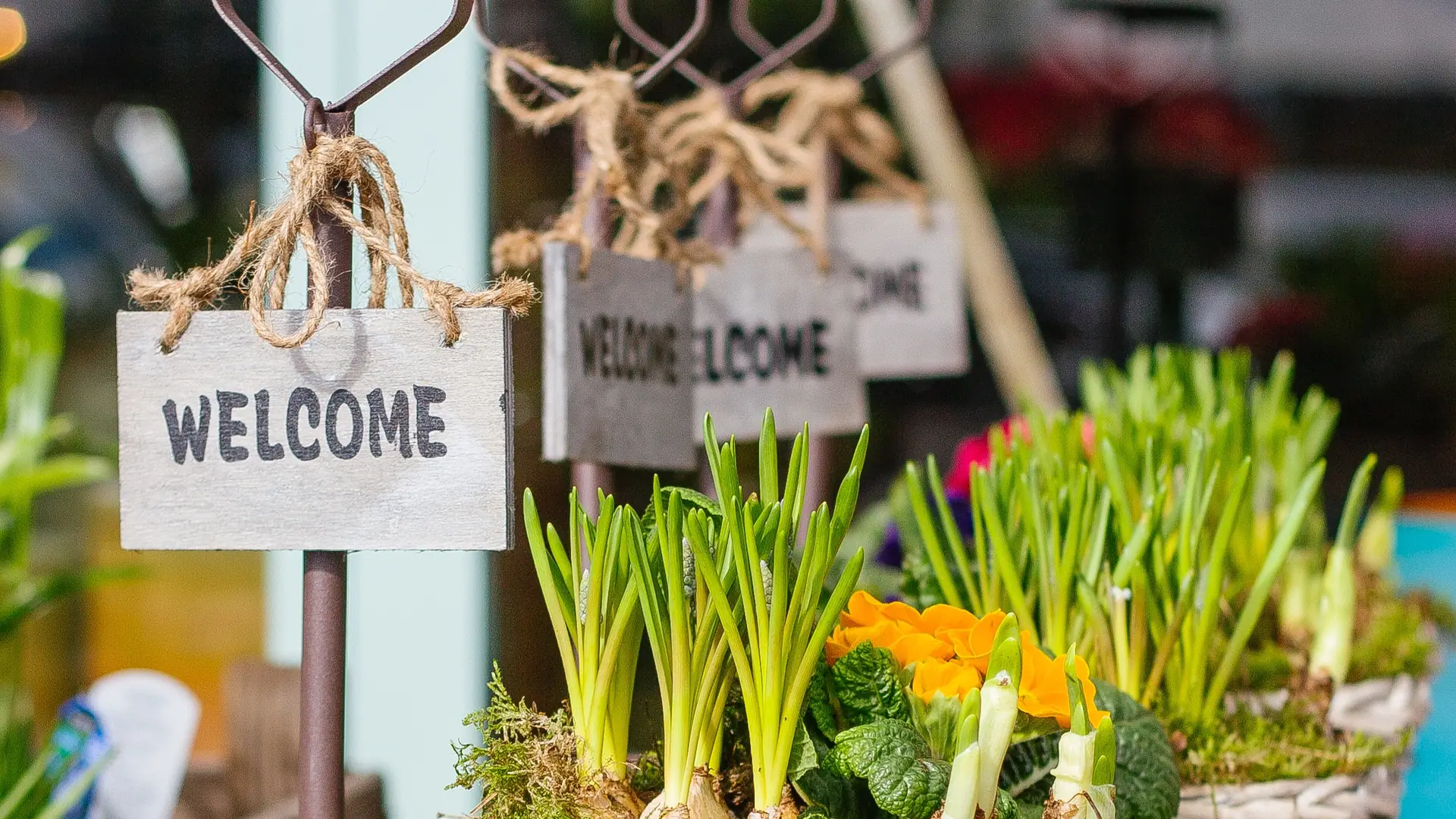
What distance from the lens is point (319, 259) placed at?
59 cm

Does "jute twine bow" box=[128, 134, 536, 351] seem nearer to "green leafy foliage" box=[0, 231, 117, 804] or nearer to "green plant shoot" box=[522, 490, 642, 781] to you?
"green plant shoot" box=[522, 490, 642, 781]

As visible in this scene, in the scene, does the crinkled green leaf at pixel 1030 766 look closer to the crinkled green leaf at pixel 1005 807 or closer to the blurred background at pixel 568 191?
the crinkled green leaf at pixel 1005 807

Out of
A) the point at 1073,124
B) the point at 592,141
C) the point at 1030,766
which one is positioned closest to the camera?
the point at 1030,766

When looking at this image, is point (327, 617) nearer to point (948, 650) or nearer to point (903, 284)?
point (948, 650)

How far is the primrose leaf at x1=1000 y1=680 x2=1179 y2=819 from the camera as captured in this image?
0.69 metres

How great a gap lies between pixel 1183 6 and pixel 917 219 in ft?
4.21

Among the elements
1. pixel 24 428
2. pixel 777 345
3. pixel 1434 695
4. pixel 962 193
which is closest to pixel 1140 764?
pixel 777 345

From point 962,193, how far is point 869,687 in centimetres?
149

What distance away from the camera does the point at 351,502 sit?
0.60 metres

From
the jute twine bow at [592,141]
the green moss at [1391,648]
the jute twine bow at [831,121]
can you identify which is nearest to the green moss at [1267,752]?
the green moss at [1391,648]

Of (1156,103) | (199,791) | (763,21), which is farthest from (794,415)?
(1156,103)

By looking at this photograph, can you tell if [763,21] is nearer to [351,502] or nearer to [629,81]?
[629,81]

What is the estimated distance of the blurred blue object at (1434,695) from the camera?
102cm

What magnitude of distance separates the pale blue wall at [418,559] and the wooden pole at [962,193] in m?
0.83
